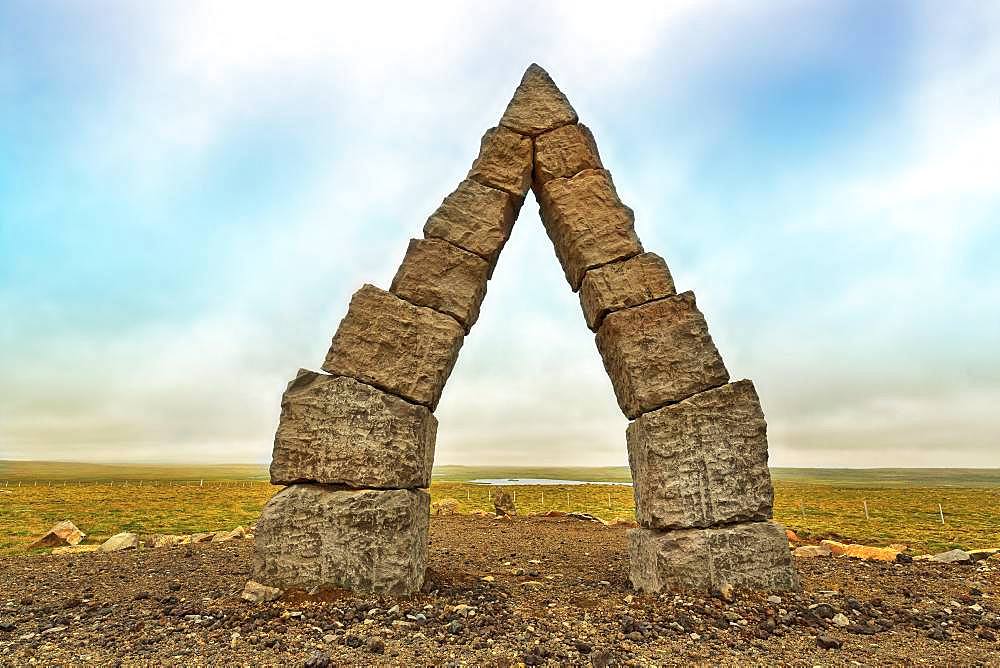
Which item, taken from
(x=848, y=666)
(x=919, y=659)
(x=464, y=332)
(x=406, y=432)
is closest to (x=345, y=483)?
(x=406, y=432)

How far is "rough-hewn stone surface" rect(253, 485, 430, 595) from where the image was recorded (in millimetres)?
6160

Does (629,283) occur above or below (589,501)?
above

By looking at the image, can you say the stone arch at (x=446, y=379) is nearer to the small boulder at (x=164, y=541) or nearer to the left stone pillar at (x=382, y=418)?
the left stone pillar at (x=382, y=418)

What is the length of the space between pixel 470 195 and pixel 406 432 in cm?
345

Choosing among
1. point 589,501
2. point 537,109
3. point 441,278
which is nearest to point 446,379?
point 441,278

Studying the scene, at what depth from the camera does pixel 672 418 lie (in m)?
6.74

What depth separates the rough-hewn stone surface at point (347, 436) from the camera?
650cm

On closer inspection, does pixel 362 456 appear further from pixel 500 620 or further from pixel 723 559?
pixel 723 559

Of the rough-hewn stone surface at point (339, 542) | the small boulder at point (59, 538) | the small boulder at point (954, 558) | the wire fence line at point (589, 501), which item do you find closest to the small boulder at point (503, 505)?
the wire fence line at point (589, 501)

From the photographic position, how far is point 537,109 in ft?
27.3

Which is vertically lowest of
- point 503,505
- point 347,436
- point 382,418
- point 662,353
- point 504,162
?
point 503,505

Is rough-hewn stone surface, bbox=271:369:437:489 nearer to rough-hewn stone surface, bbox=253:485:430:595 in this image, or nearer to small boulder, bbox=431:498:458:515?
rough-hewn stone surface, bbox=253:485:430:595

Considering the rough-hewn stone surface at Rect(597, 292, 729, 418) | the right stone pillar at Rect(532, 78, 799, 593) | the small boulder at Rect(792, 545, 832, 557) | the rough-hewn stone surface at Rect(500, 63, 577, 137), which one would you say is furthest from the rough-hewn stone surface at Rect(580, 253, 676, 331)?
the small boulder at Rect(792, 545, 832, 557)

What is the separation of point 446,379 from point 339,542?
7.75 ft
